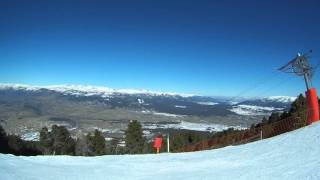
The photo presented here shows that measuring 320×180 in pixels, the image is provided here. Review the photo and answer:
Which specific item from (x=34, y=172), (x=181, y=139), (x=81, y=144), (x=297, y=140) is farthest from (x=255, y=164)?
(x=81, y=144)

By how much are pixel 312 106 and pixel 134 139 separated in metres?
46.8

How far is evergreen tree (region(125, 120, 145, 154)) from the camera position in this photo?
A: 65125 millimetres

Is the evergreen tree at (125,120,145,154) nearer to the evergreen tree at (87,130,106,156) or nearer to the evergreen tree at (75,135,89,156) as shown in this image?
the evergreen tree at (87,130,106,156)

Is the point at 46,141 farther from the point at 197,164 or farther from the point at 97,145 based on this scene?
the point at 197,164

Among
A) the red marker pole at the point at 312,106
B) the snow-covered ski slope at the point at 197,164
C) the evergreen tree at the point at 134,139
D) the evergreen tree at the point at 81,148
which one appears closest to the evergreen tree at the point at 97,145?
the evergreen tree at the point at 81,148

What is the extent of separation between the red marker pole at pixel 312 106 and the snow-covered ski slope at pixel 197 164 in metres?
4.85

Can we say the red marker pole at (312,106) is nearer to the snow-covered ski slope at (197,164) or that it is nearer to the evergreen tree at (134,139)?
the snow-covered ski slope at (197,164)

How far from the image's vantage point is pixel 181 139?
72.3 meters

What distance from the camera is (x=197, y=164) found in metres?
13.7

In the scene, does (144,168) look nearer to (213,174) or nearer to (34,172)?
(213,174)

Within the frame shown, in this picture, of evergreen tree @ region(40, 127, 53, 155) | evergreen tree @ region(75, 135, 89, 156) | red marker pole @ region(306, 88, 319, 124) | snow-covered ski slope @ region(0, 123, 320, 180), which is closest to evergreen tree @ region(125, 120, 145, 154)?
evergreen tree @ region(75, 135, 89, 156)

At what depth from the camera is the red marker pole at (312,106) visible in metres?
20.8

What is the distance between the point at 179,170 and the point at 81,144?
68643 millimetres

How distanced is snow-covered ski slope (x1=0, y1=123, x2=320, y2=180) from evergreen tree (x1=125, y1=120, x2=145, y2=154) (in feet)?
162
